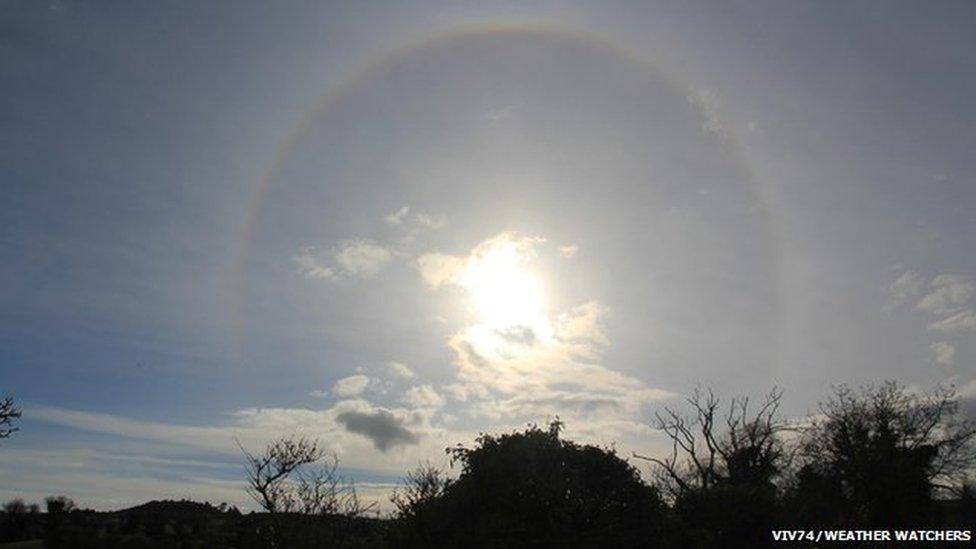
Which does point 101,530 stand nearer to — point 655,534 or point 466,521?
point 466,521

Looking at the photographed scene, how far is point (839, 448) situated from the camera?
50.0 meters

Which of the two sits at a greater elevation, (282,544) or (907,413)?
(907,413)

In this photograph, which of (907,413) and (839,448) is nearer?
(839,448)

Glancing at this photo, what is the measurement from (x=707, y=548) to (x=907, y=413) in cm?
3878

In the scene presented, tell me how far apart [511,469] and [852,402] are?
147 ft

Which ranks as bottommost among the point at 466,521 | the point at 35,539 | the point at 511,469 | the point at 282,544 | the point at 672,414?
the point at 35,539

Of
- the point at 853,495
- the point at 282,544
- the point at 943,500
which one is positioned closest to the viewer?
the point at 282,544

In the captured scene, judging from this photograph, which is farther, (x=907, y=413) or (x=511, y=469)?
(x=907, y=413)

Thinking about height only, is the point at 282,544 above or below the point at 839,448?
below

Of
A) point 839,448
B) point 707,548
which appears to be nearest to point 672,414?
point 839,448

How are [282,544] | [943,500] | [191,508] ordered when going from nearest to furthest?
[282,544] → [943,500] → [191,508]

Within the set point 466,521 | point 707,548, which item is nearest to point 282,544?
point 466,521

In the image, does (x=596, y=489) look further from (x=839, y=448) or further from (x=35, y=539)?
(x=35, y=539)

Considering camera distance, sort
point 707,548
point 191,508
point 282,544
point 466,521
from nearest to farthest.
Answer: point 466,521, point 707,548, point 282,544, point 191,508
